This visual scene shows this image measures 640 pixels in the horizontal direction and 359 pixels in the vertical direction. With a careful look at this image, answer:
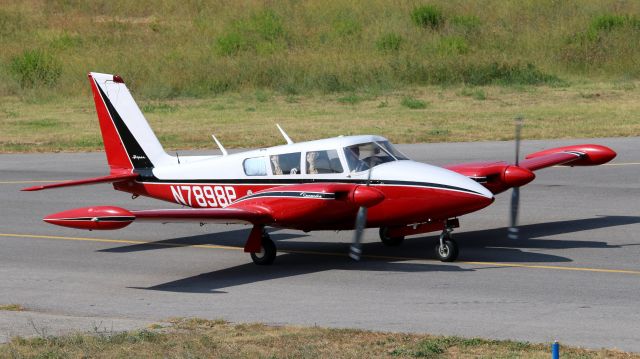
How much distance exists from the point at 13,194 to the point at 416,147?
13.4 meters

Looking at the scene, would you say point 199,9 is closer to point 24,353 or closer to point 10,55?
point 10,55

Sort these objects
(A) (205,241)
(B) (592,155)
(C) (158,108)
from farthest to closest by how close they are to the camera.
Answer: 1. (C) (158,108)
2. (B) (592,155)
3. (A) (205,241)

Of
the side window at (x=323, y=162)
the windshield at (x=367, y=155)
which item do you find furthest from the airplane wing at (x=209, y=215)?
the windshield at (x=367, y=155)

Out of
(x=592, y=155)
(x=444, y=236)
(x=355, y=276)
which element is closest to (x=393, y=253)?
(x=444, y=236)

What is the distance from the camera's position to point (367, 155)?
1842 centimetres

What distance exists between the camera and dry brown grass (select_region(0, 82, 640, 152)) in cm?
3766

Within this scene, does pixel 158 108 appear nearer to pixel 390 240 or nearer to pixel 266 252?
pixel 390 240

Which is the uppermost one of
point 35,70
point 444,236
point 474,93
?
point 35,70

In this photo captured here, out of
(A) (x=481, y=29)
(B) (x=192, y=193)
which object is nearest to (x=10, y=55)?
(A) (x=481, y=29)

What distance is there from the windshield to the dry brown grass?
57.6 ft

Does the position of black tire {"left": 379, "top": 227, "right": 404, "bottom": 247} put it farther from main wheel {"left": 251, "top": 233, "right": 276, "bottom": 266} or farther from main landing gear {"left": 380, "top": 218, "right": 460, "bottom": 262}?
main wheel {"left": 251, "top": 233, "right": 276, "bottom": 266}

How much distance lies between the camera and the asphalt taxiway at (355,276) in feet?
47.9

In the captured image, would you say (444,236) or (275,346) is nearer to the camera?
(275,346)

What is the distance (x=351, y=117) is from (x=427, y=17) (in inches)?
811
